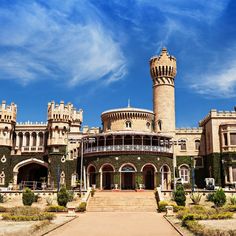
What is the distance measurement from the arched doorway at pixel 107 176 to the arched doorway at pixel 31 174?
13.2m

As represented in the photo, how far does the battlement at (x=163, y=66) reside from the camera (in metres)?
59.1

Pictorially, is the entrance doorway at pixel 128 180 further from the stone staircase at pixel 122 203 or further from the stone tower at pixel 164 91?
the stone tower at pixel 164 91

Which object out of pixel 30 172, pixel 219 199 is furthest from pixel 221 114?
pixel 30 172

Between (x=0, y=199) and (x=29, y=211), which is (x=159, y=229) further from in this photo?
(x=0, y=199)

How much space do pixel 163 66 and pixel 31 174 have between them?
99.9 ft

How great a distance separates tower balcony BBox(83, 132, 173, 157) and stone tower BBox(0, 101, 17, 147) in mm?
13384

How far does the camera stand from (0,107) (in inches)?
2263

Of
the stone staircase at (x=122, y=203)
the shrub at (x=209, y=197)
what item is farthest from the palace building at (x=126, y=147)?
the shrub at (x=209, y=197)

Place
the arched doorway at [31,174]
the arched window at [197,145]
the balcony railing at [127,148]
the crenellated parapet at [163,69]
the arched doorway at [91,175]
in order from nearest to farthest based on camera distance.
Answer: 1. the balcony railing at [127,148]
2. the arched doorway at [91,175]
3. the arched window at [197,145]
4. the crenellated parapet at [163,69]
5. the arched doorway at [31,174]

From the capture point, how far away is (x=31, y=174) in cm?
6191

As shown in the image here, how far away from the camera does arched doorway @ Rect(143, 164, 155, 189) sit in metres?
50.5

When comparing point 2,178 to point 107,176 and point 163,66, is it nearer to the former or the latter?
point 107,176

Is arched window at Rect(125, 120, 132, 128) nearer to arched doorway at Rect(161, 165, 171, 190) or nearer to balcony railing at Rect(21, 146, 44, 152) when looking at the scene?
arched doorway at Rect(161, 165, 171, 190)

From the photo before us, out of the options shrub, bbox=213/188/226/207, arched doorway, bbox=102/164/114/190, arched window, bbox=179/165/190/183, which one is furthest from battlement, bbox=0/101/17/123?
shrub, bbox=213/188/226/207
